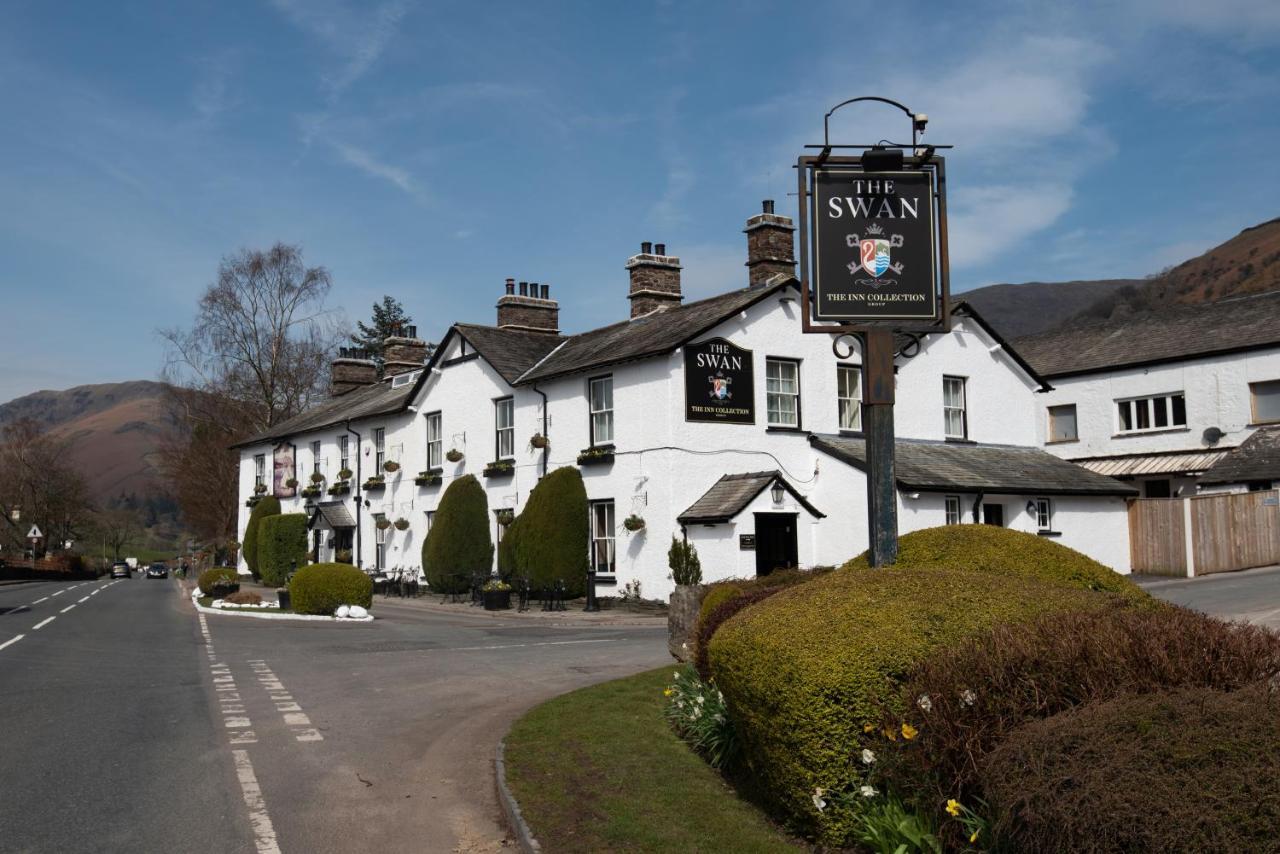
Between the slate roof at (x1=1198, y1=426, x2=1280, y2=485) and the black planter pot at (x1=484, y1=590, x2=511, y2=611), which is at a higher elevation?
the slate roof at (x1=1198, y1=426, x2=1280, y2=485)

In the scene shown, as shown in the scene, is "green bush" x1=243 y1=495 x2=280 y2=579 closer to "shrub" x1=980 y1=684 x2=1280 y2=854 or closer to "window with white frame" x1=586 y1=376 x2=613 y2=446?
"window with white frame" x1=586 y1=376 x2=613 y2=446

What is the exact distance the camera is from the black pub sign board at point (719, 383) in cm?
2753

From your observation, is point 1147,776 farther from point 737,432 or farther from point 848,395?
point 848,395

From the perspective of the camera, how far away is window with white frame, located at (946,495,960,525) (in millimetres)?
27906

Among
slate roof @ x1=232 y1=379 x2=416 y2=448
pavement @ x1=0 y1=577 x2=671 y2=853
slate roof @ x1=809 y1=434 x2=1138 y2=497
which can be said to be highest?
slate roof @ x1=232 y1=379 x2=416 y2=448

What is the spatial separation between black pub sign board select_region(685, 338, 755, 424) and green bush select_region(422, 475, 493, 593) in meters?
9.02

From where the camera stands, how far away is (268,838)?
754cm

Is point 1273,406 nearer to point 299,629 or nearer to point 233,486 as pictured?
point 299,629

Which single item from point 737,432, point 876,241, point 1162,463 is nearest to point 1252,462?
point 1162,463

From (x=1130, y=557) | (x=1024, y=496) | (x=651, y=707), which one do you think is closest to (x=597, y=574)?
(x=1024, y=496)

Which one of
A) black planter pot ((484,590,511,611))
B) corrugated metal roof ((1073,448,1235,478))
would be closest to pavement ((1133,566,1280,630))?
corrugated metal roof ((1073,448,1235,478))

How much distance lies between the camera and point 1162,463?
37969mm

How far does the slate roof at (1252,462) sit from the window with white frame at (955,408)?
28.1 feet

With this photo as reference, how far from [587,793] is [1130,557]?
89.3 feet
